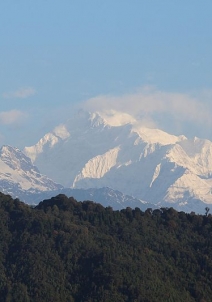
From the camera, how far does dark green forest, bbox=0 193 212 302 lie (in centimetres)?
10212

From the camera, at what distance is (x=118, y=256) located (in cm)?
10881

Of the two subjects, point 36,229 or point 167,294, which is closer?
point 167,294

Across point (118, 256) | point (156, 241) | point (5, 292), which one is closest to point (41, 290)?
point (5, 292)

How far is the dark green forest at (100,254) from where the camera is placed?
335ft

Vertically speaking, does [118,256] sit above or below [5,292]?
above

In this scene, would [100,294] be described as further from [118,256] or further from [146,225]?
[146,225]

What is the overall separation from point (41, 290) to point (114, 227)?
1945 cm

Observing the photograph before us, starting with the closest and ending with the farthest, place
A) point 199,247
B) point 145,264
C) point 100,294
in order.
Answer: point 100,294 → point 145,264 → point 199,247

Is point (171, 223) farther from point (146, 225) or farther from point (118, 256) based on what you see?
point (118, 256)

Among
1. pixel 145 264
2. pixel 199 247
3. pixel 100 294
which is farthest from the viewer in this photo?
pixel 199 247

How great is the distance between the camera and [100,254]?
108438 mm

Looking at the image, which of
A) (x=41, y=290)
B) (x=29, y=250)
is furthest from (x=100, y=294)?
(x=29, y=250)

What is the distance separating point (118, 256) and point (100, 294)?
9.03 meters

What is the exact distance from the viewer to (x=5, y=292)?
10181 cm
